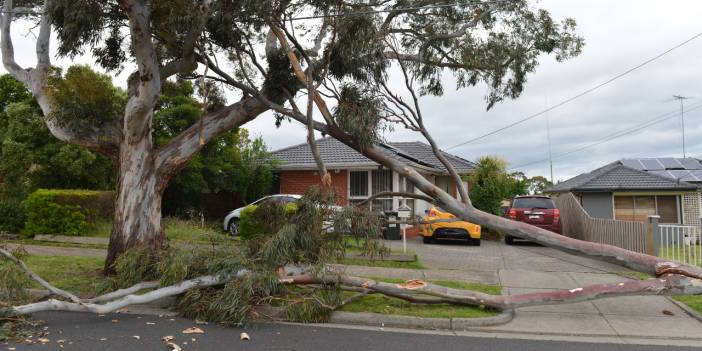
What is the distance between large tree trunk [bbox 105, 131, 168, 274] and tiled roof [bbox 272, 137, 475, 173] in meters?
9.34

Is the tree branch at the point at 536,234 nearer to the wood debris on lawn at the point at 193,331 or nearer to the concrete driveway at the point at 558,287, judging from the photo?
the concrete driveway at the point at 558,287

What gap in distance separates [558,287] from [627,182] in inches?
573

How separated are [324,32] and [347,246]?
5.04 m

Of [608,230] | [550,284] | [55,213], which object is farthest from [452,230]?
[55,213]

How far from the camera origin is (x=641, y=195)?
22.2m

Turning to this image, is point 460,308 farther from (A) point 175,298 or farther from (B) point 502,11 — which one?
(B) point 502,11

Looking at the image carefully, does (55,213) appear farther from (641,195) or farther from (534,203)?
(641,195)

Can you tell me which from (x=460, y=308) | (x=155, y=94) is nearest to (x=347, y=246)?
(x=460, y=308)

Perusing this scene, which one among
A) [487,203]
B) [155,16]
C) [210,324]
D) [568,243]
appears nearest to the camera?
[210,324]

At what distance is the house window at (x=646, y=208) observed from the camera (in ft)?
72.3

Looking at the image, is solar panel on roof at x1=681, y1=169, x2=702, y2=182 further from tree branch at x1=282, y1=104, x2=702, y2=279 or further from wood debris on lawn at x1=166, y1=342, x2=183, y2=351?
wood debris on lawn at x1=166, y1=342, x2=183, y2=351

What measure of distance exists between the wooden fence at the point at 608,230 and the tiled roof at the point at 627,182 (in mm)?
2025

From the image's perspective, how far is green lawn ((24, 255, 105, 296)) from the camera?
9.46 meters

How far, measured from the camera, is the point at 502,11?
1234 cm
